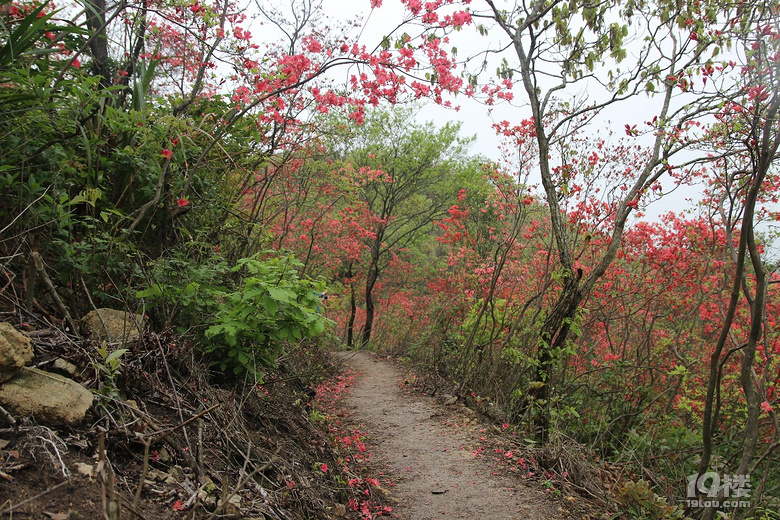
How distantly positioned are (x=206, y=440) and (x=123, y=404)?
56cm

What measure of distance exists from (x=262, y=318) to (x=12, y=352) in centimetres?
131

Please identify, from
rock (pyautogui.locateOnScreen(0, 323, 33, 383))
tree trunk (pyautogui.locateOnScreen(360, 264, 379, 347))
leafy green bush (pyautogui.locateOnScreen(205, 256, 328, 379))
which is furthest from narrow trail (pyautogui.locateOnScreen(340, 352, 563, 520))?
tree trunk (pyautogui.locateOnScreen(360, 264, 379, 347))

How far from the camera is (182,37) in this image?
4965 mm

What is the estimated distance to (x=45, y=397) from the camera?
1853 mm

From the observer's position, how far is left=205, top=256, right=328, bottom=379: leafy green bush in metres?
2.84

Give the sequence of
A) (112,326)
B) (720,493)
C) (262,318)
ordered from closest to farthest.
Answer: (112,326)
(262,318)
(720,493)

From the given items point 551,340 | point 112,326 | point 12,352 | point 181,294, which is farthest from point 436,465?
point 12,352

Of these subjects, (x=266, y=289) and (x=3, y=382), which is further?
(x=266, y=289)

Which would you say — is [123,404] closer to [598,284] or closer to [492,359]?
[492,359]

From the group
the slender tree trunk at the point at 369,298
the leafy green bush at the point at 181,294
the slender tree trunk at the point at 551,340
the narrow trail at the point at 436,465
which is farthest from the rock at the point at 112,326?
the slender tree trunk at the point at 369,298

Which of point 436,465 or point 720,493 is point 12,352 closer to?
point 436,465

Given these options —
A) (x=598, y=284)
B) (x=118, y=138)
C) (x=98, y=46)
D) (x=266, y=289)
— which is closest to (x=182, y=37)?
(x=98, y=46)

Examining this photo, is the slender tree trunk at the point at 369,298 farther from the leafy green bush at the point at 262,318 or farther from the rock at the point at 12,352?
the rock at the point at 12,352

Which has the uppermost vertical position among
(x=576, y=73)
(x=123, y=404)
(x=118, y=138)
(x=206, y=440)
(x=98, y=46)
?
(x=576, y=73)
